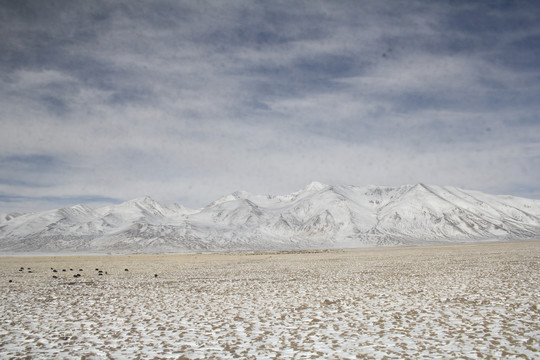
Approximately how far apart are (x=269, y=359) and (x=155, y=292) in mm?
15798

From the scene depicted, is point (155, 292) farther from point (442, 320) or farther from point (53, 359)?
point (442, 320)

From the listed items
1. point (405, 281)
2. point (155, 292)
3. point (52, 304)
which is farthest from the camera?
point (405, 281)

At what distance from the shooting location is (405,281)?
80.1ft

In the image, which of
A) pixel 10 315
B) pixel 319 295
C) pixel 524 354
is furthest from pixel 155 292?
pixel 524 354

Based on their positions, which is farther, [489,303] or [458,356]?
[489,303]

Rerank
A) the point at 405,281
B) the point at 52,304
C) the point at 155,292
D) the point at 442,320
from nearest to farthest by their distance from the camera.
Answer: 1. the point at 442,320
2. the point at 52,304
3. the point at 155,292
4. the point at 405,281

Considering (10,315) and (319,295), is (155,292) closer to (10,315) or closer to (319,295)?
(10,315)

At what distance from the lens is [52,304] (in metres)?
18.5

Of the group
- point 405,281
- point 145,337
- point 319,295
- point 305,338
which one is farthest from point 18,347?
point 405,281

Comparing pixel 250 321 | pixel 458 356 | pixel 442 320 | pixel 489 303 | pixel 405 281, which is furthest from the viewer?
pixel 405 281

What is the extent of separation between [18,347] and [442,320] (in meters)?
13.3

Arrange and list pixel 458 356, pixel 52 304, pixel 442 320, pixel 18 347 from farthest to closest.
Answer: pixel 52 304 < pixel 442 320 < pixel 18 347 < pixel 458 356

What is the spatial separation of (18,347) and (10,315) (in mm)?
6190

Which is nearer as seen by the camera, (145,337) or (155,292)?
(145,337)
